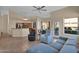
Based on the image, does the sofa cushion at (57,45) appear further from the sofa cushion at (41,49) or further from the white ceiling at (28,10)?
the white ceiling at (28,10)

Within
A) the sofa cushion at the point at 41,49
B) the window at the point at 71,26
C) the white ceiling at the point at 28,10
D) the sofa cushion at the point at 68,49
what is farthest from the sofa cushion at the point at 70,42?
the white ceiling at the point at 28,10

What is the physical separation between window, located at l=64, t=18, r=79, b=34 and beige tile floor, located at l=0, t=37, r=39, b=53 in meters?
0.74

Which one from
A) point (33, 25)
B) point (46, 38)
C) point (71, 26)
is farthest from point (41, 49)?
point (71, 26)

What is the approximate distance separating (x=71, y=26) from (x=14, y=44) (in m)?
1.20

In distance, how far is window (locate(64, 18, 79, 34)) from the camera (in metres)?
2.27

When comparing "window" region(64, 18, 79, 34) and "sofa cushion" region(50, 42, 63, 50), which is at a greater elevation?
"window" region(64, 18, 79, 34)

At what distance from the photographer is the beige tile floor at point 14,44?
7.34ft

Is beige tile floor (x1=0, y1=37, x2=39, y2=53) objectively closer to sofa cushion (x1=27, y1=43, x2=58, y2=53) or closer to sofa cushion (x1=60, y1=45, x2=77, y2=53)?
sofa cushion (x1=27, y1=43, x2=58, y2=53)

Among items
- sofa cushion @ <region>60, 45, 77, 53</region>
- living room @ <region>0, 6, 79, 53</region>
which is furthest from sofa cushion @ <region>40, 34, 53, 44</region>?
sofa cushion @ <region>60, 45, 77, 53</region>

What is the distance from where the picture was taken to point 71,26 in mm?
2342

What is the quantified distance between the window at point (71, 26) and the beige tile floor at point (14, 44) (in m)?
0.74

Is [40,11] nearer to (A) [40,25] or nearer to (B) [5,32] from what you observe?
(A) [40,25]

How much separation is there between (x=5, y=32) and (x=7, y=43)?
0.74ft
